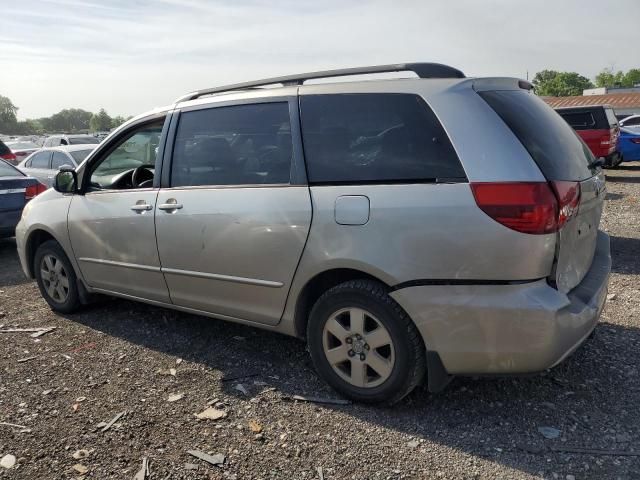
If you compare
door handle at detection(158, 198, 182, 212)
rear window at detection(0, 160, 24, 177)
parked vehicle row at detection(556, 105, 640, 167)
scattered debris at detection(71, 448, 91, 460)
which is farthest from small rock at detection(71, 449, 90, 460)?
parked vehicle row at detection(556, 105, 640, 167)

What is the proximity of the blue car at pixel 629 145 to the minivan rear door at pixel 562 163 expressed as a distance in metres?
14.9

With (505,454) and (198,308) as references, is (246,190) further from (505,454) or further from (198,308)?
(505,454)

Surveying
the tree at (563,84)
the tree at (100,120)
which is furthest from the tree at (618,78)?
the tree at (100,120)

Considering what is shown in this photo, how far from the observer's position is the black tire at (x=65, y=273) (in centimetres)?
496

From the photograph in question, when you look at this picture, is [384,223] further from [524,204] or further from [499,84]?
[499,84]

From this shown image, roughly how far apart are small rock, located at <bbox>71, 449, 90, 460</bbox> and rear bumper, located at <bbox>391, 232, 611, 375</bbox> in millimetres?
1808

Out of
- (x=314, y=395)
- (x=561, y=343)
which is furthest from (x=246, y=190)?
(x=561, y=343)

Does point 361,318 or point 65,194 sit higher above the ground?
point 65,194

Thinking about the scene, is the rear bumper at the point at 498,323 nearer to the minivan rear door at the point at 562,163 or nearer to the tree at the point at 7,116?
the minivan rear door at the point at 562,163

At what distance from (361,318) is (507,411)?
98cm

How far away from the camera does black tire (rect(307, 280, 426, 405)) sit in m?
3.00

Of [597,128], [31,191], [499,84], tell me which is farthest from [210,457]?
[597,128]

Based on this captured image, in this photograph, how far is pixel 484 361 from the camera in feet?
9.42

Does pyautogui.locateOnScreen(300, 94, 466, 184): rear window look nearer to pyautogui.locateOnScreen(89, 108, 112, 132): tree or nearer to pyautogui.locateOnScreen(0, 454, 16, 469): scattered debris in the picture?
pyautogui.locateOnScreen(0, 454, 16, 469): scattered debris
